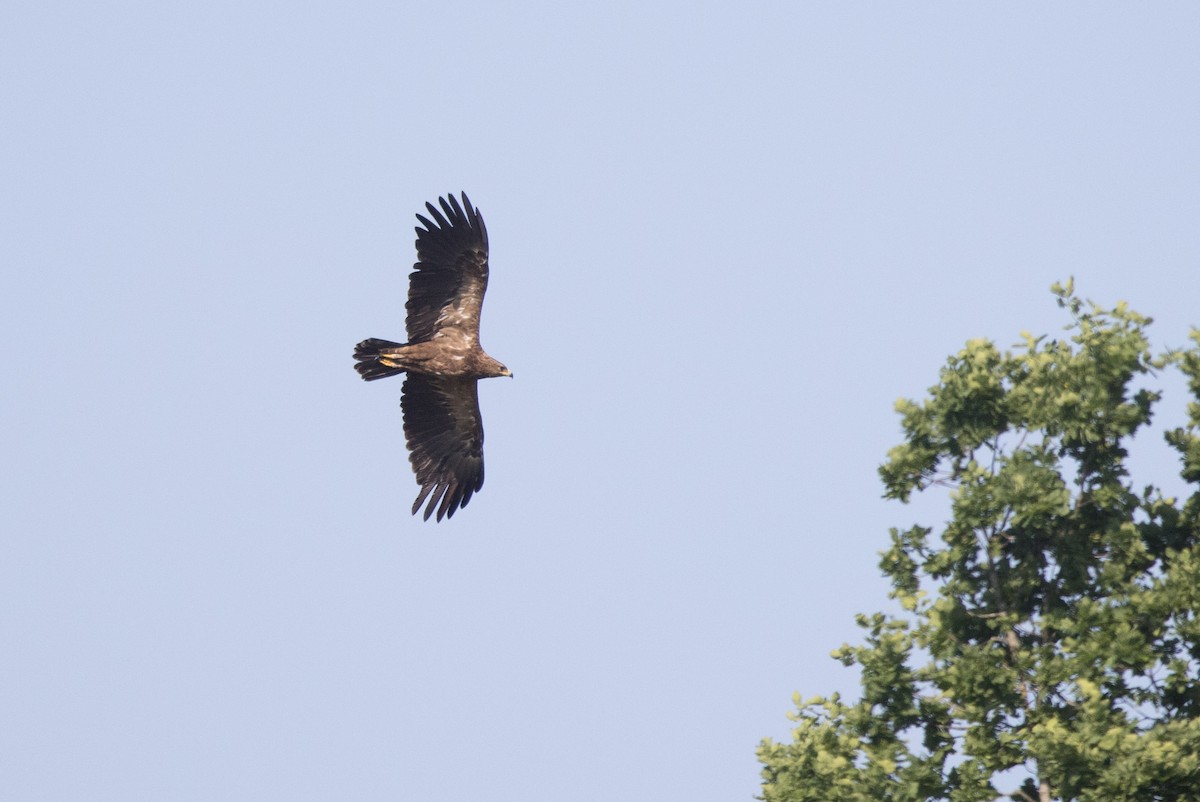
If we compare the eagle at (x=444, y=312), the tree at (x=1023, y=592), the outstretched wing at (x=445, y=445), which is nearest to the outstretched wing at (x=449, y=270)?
the eagle at (x=444, y=312)

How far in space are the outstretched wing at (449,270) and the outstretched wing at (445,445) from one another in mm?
1419

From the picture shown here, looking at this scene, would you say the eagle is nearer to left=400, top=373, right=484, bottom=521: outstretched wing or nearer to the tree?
left=400, top=373, right=484, bottom=521: outstretched wing

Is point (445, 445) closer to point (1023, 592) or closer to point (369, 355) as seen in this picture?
point (369, 355)

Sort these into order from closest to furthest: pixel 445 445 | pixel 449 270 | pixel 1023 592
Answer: pixel 1023 592
pixel 449 270
pixel 445 445

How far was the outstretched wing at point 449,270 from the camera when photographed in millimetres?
20781

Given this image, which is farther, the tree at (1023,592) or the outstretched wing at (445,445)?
the outstretched wing at (445,445)

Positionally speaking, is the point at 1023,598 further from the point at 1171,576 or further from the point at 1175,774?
the point at 1175,774

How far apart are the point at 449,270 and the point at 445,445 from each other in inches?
108

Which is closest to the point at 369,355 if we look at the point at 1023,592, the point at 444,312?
the point at 444,312

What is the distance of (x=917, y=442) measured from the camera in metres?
15.3

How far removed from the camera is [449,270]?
2081 cm

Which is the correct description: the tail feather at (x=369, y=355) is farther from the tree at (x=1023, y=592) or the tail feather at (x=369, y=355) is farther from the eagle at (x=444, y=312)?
the tree at (x=1023, y=592)

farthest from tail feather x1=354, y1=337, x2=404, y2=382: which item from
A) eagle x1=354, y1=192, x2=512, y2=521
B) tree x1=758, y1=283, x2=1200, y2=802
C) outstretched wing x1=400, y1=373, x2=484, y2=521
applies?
tree x1=758, y1=283, x2=1200, y2=802

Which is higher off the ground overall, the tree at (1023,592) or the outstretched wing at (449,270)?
the outstretched wing at (449,270)
